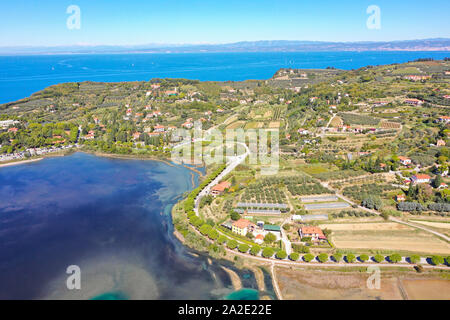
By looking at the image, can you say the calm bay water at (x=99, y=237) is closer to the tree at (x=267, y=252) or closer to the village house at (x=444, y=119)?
the tree at (x=267, y=252)

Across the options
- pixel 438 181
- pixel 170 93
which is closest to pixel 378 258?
pixel 438 181

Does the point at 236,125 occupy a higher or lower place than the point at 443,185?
higher

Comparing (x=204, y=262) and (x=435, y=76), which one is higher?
(x=435, y=76)

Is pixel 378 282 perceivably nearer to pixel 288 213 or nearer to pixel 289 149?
pixel 288 213

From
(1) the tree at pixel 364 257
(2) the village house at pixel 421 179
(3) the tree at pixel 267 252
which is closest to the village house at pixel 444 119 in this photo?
(2) the village house at pixel 421 179

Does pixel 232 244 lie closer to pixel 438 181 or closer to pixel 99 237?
pixel 99 237
